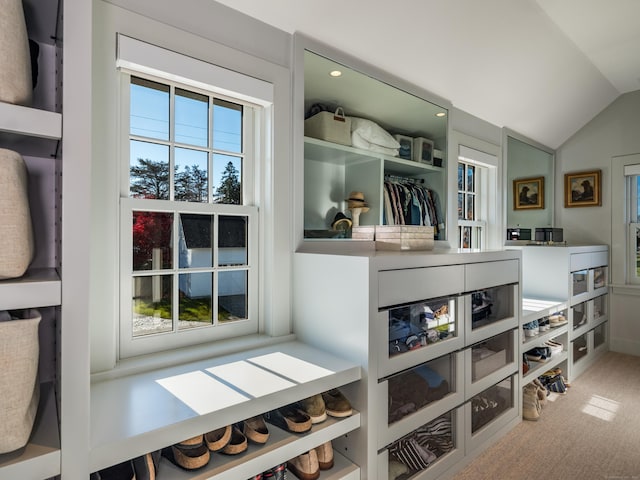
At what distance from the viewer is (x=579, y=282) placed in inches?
141

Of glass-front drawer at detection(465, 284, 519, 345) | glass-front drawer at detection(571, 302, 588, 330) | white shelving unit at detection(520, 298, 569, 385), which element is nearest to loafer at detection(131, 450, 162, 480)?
glass-front drawer at detection(465, 284, 519, 345)

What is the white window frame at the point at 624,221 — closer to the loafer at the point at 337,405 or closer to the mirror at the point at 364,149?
the mirror at the point at 364,149

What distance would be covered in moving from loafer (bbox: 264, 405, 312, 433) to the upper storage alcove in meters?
0.88

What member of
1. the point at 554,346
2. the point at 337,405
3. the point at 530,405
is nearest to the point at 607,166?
the point at 554,346

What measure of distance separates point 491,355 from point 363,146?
5.14 feet

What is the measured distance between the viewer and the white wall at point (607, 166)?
13.1 ft

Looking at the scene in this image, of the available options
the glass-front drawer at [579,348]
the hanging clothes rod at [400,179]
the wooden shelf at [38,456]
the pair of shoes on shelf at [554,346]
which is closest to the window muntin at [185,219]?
the wooden shelf at [38,456]

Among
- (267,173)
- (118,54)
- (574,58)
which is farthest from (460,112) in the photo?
(118,54)

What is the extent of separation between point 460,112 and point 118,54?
103 inches

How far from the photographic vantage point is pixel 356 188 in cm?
253

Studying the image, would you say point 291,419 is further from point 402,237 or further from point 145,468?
point 402,237

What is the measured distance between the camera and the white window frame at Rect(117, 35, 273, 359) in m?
1.57

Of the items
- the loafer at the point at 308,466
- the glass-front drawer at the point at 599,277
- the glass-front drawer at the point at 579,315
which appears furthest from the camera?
the glass-front drawer at the point at 599,277

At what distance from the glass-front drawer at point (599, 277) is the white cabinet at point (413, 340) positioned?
2.16 meters
